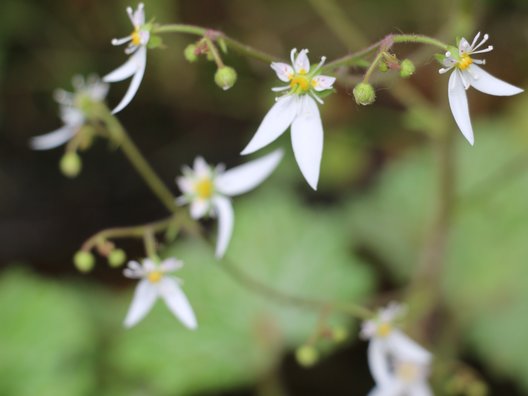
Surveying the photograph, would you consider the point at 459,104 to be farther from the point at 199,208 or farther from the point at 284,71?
the point at 199,208

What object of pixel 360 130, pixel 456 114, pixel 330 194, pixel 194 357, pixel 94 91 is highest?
pixel 360 130

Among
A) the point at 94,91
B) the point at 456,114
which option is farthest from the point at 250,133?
the point at 456,114

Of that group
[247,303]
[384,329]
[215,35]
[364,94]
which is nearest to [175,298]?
[384,329]

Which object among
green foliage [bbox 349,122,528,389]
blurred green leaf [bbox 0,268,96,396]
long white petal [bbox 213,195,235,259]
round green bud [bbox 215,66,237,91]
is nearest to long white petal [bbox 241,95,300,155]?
round green bud [bbox 215,66,237,91]

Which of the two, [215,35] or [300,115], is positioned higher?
[215,35]

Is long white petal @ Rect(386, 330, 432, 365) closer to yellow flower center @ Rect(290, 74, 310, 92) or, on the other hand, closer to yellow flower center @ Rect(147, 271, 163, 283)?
yellow flower center @ Rect(147, 271, 163, 283)

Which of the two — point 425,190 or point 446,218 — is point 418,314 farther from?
point 425,190

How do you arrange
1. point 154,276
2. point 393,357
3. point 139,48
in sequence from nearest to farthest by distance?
point 139,48 → point 154,276 → point 393,357
